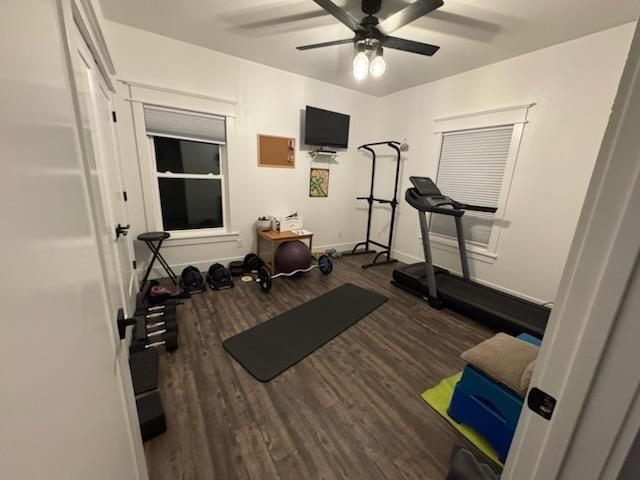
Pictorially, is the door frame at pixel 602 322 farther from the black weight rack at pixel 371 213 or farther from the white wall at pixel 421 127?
the black weight rack at pixel 371 213

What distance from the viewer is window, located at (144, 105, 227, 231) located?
3205mm

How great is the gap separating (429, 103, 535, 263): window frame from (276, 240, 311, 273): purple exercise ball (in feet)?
7.14

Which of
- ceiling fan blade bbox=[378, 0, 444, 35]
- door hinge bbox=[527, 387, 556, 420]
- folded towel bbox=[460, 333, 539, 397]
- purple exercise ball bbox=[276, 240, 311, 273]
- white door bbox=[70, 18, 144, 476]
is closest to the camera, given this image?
door hinge bbox=[527, 387, 556, 420]

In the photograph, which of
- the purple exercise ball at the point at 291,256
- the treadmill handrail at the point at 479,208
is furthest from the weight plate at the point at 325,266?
the treadmill handrail at the point at 479,208

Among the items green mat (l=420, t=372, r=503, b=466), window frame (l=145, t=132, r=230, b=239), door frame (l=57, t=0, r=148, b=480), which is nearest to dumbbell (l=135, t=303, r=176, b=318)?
window frame (l=145, t=132, r=230, b=239)

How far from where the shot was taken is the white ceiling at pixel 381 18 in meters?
2.21

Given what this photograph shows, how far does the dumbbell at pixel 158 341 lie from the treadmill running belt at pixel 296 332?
0.42m

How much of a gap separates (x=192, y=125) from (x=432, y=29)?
9.52 feet

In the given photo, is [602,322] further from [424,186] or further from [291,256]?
[291,256]

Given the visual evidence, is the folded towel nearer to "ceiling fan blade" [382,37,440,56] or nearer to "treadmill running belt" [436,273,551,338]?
"treadmill running belt" [436,273,551,338]

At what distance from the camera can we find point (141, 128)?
305 cm

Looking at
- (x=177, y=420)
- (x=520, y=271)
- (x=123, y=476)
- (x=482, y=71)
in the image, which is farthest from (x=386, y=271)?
(x=123, y=476)

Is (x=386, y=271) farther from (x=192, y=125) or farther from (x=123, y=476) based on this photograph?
(x=123, y=476)

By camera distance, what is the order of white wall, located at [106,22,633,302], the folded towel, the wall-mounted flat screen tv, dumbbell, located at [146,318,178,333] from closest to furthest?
the folded towel, dumbbell, located at [146,318,178,333], white wall, located at [106,22,633,302], the wall-mounted flat screen tv
